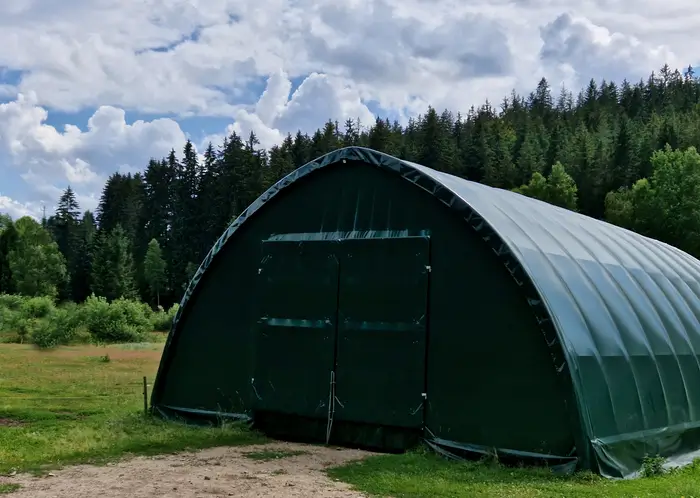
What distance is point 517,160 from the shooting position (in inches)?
3393

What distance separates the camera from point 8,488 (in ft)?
26.8

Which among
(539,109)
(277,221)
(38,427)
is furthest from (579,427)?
(539,109)

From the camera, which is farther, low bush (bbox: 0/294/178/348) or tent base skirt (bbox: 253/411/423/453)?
low bush (bbox: 0/294/178/348)

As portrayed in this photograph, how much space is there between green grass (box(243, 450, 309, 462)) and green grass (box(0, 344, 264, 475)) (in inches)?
35.7

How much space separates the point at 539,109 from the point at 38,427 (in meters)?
145

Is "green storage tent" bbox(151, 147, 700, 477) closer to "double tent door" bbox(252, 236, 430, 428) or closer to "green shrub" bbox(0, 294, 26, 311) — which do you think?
"double tent door" bbox(252, 236, 430, 428)

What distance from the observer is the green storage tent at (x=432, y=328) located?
9.79 m

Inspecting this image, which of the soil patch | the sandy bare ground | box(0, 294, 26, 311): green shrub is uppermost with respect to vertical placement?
box(0, 294, 26, 311): green shrub

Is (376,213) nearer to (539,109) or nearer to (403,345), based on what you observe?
(403,345)

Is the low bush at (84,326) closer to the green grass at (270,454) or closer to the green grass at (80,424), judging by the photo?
the green grass at (80,424)

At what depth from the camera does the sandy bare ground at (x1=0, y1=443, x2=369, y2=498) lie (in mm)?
8062

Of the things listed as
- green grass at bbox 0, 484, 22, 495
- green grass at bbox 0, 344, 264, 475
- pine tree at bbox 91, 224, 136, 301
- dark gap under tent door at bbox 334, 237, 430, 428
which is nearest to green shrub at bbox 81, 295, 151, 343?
green grass at bbox 0, 344, 264, 475

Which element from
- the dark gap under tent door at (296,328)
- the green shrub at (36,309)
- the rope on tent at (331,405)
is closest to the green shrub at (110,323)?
the green shrub at (36,309)

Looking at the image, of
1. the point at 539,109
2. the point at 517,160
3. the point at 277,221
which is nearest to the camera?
the point at 277,221
